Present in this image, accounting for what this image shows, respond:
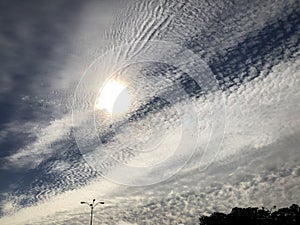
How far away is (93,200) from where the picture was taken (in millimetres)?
55500

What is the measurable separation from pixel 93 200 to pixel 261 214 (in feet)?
96.1

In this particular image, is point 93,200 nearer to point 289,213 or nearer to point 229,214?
point 229,214

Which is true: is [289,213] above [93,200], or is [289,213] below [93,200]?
below

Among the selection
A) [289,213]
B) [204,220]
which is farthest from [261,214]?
[204,220]

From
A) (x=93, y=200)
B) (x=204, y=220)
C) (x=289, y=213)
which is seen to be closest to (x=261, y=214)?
(x=289, y=213)

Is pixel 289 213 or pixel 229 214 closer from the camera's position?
pixel 289 213

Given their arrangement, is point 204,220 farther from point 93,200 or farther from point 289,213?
point 93,200

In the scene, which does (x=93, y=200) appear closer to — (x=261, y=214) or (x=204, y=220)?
(x=204, y=220)

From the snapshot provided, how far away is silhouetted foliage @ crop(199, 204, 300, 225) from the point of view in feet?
188

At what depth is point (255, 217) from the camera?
60.8 metres

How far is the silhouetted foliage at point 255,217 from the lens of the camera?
188 feet

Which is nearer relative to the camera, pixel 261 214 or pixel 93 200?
pixel 93 200

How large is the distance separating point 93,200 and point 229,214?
2497 centimetres

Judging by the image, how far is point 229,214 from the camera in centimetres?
6309
